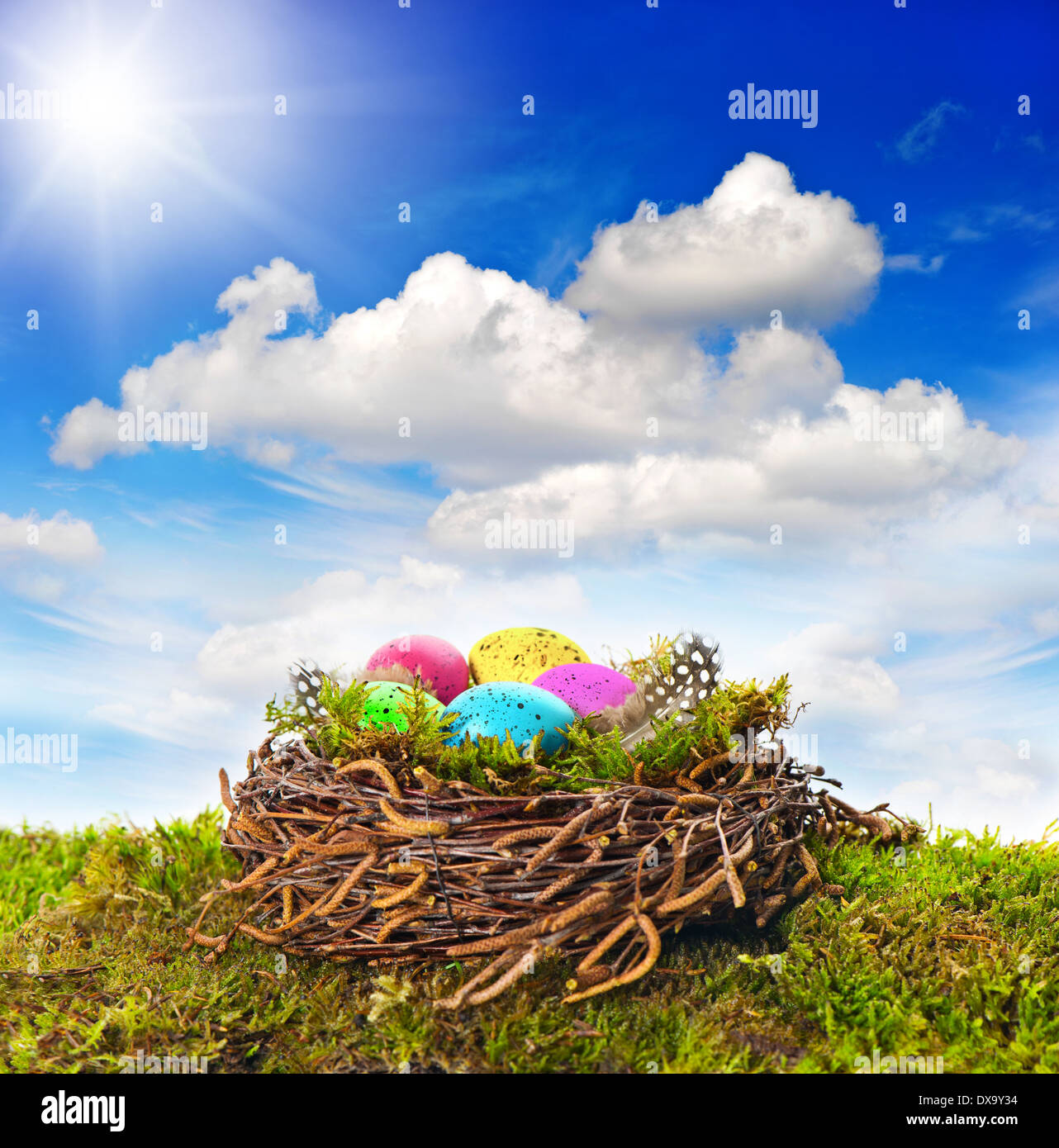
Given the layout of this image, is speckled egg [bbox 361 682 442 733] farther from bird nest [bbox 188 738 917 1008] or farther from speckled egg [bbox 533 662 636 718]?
speckled egg [bbox 533 662 636 718]

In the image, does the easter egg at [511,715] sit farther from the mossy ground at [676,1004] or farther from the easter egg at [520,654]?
the mossy ground at [676,1004]

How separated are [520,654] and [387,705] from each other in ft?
2.89

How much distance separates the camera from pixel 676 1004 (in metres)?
2.61

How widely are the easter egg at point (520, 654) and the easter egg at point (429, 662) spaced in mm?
115

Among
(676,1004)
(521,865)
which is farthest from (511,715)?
(676,1004)

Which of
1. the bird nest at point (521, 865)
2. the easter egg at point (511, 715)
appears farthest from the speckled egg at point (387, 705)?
the bird nest at point (521, 865)

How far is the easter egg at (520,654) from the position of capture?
167 inches

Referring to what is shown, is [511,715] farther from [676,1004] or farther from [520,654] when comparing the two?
[676,1004]

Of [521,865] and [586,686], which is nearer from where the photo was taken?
[521,865]

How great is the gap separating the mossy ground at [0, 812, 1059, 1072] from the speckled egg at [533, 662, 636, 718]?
1015mm

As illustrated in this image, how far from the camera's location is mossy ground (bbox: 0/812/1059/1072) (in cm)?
248
